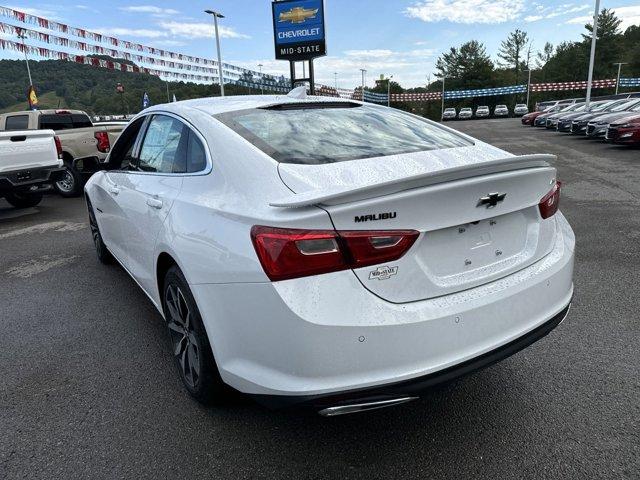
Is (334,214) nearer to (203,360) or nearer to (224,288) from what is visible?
(224,288)

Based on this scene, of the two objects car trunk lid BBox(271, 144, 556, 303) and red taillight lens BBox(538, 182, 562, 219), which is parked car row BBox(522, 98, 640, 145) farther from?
car trunk lid BBox(271, 144, 556, 303)

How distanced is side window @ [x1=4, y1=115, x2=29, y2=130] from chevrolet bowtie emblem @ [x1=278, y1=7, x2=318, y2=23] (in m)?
15.5

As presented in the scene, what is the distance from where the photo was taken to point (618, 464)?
2.14 m

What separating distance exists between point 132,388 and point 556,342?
269cm

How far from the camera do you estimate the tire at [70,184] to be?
10.7 metres

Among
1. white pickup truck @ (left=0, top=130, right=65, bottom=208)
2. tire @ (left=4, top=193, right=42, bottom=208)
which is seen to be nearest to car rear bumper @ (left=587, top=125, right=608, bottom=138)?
white pickup truck @ (left=0, top=130, right=65, bottom=208)

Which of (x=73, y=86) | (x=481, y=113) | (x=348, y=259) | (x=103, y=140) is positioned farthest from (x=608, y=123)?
(x=481, y=113)

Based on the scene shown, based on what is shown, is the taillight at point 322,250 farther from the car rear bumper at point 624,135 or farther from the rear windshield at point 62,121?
the car rear bumper at point 624,135

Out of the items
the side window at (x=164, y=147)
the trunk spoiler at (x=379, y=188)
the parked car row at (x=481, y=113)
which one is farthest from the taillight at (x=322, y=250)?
the parked car row at (x=481, y=113)

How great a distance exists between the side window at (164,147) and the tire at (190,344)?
69 cm

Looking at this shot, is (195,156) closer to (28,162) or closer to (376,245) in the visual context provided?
(376,245)

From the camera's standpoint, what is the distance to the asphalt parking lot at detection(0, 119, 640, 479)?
87.8 inches

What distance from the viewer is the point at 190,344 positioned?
2678mm

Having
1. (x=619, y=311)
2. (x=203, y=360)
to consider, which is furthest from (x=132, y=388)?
(x=619, y=311)
